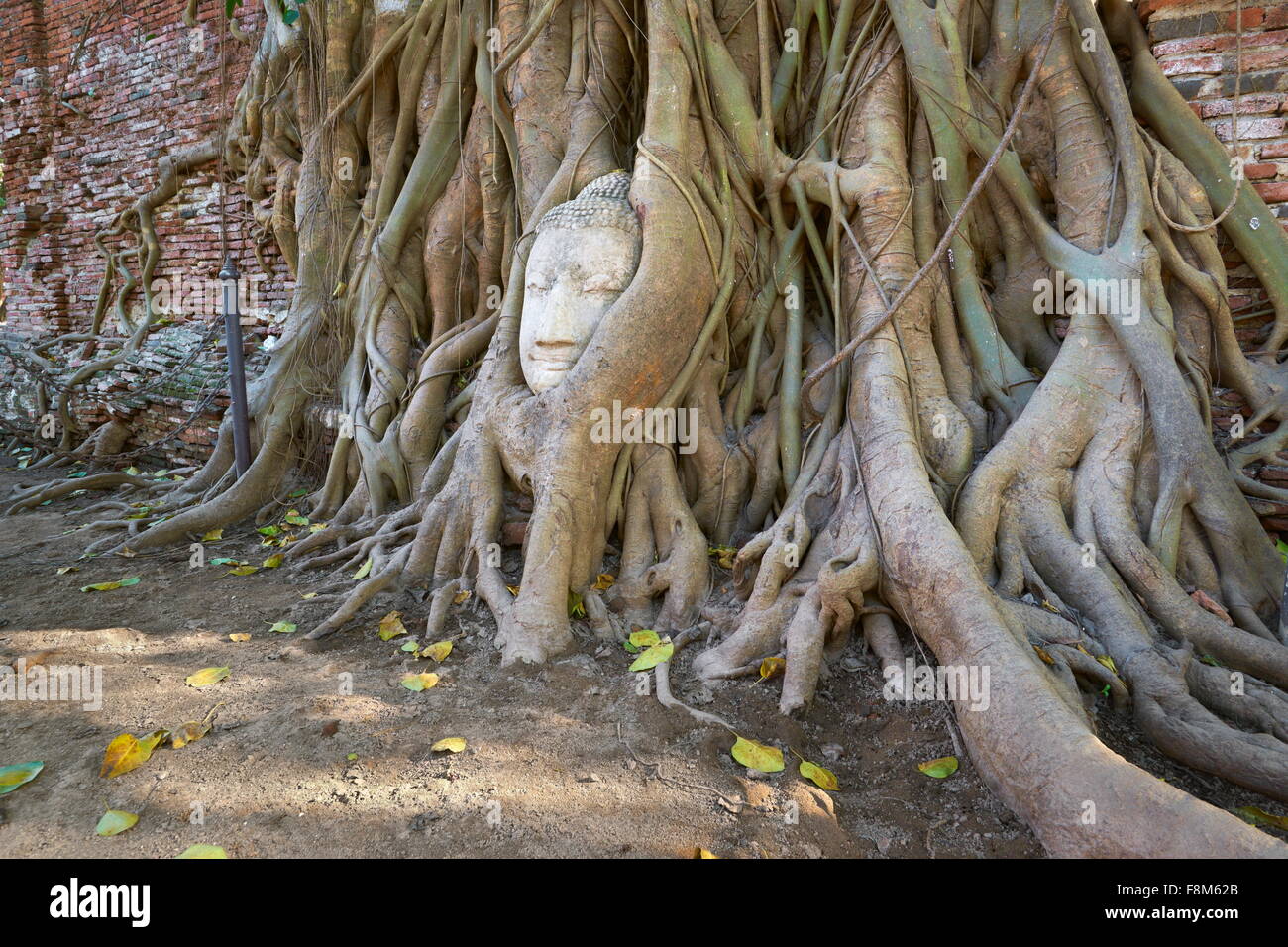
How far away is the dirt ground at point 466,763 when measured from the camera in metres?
1.67

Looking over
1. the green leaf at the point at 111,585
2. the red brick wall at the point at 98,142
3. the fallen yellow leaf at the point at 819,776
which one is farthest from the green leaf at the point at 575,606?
the red brick wall at the point at 98,142

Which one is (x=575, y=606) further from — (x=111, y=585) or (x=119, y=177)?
(x=119, y=177)

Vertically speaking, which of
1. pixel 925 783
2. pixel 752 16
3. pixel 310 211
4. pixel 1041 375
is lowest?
pixel 925 783

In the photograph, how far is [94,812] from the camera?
1725 millimetres

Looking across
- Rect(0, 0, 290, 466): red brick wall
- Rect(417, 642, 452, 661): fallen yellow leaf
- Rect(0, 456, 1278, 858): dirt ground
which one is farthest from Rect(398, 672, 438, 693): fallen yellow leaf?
Rect(0, 0, 290, 466): red brick wall

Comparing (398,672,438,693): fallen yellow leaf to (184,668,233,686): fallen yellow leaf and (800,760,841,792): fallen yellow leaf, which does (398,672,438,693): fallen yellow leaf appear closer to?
(184,668,233,686): fallen yellow leaf

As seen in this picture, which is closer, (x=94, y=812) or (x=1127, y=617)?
(x=94, y=812)

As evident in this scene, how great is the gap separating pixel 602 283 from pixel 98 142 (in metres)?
7.31

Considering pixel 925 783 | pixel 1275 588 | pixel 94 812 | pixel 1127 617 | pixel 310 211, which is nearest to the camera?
pixel 94 812

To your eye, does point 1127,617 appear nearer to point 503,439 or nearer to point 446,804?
point 446,804

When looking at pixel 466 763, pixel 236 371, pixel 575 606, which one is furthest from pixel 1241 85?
pixel 236 371

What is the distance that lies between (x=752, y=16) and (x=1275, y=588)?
10.6 ft

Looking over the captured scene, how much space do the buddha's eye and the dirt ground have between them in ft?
4.66

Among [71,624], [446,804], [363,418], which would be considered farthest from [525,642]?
[363,418]
